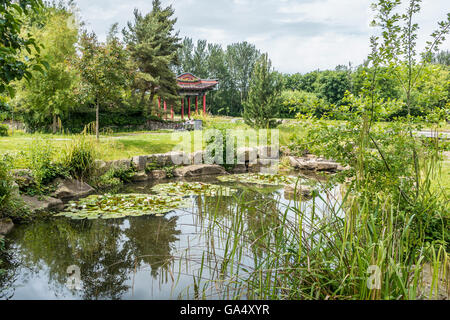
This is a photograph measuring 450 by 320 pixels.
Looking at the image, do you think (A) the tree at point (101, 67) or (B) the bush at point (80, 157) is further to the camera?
(A) the tree at point (101, 67)

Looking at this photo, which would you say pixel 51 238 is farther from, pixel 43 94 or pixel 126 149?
pixel 43 94

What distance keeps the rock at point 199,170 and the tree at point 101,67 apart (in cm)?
272

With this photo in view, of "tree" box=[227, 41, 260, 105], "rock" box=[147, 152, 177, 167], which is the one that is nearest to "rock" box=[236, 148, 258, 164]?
"rock" box=[147, 152, 177, 167]

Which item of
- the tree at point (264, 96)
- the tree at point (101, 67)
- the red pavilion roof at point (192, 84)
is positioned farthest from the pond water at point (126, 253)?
the red pavilion roof at point (192, 84)

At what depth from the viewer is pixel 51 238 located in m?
3.59

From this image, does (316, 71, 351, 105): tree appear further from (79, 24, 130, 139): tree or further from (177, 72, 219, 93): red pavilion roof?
(79, 24, 130, 139): tree

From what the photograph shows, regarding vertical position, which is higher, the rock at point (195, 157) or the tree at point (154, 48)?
the tree at point (154, 48)

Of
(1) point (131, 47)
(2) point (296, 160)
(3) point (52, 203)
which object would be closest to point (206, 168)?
(2) point (296, 160)

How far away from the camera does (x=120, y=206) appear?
15.3 feet

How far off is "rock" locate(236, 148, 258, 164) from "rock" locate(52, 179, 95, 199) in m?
4.43

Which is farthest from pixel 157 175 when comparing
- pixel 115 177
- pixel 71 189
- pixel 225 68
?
pixel 225 68

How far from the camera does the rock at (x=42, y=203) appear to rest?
449cm

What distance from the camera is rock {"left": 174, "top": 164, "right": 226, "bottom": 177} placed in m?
7.67

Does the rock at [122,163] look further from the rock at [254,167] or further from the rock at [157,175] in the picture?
the rock at [254,167]
